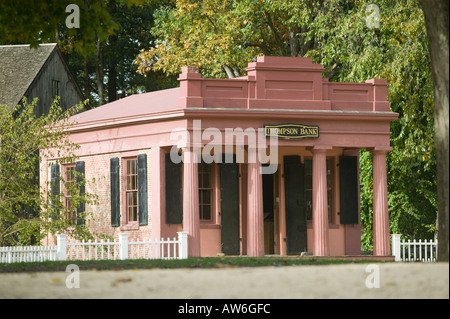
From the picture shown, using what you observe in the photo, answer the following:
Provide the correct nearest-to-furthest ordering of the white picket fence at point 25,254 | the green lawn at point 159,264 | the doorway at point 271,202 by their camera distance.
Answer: the green lawn at point 159,264 → the white picket fence at point 25,254 → the doorway at point 271,202

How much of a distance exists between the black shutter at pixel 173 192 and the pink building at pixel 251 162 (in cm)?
3

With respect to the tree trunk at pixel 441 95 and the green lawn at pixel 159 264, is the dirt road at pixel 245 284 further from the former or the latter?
the green lawn at pixel 159 264

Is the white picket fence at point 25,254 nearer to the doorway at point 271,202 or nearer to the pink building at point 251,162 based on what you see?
the pink building at point 251,162

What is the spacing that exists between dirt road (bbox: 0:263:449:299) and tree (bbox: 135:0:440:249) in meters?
16.0

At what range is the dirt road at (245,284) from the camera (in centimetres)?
1015

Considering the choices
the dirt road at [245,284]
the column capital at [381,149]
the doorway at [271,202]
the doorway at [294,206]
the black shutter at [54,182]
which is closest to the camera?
the dirt road at [245,284]

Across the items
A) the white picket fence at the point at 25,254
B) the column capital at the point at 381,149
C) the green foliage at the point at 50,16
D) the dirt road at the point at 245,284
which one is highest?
the green foliage at the point at 50,16

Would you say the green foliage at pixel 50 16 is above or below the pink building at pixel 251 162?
above

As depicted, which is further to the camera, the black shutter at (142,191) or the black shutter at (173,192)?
the black shutter at (142,191)

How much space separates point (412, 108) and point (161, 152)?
7974 mm

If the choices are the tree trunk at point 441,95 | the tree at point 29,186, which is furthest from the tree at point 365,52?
the tree trunk at point 441,95

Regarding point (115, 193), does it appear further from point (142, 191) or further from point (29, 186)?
point (29, 186)

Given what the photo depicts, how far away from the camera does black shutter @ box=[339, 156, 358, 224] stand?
Result: 25.5 metres
